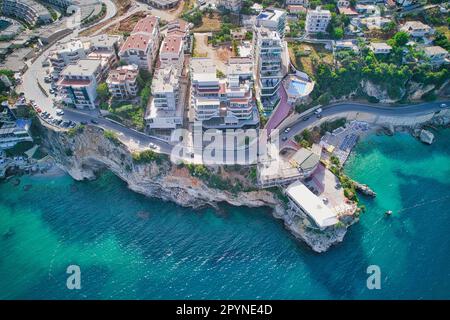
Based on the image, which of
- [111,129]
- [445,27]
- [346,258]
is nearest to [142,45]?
[111,129]

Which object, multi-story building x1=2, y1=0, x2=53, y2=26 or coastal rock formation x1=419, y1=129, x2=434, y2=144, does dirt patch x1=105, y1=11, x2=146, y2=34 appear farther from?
coastal rock formation x1=419, y1=129, x2=434, y2=144

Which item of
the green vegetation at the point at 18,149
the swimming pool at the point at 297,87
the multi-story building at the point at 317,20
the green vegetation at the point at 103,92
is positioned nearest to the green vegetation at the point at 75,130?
the green vegetation at the point at 103,92

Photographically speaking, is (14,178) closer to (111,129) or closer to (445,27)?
(111,129)

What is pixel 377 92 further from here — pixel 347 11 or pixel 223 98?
pixel 223 98

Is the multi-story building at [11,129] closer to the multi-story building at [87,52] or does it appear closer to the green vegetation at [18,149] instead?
the green vegetation at [18,149]

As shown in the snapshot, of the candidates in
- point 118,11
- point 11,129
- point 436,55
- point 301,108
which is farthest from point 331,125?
point 11,129
